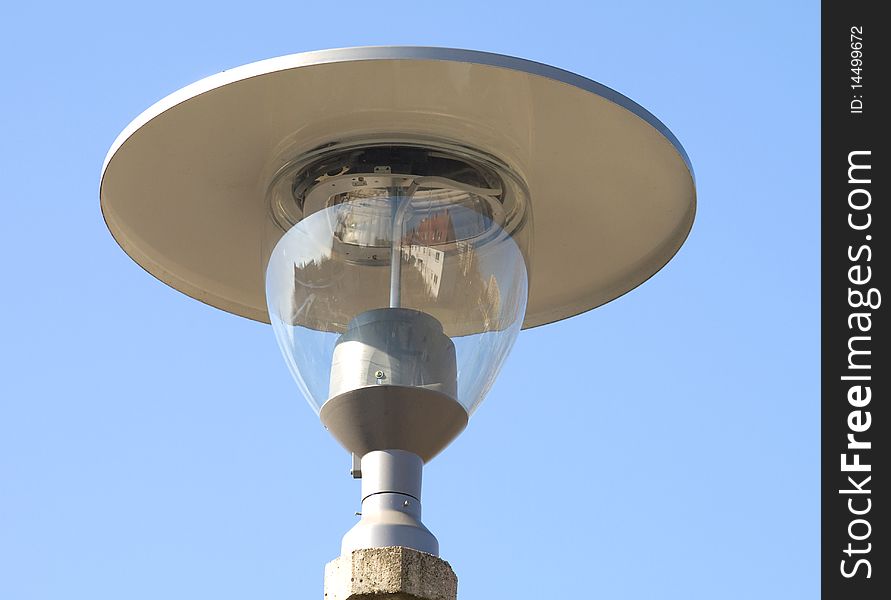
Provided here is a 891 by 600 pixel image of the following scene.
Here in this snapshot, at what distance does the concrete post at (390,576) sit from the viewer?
4676 mm

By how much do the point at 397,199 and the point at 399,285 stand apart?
278mm

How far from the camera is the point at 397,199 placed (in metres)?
5.13

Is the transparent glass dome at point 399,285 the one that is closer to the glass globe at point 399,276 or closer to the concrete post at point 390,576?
the glass globe at point 399,276

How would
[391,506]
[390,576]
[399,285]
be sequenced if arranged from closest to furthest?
1. [390,576]
2. [391,506]
3. [399,285]

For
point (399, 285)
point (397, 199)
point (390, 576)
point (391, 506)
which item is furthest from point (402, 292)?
point (390, 576)

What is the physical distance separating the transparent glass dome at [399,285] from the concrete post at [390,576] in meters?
0.56

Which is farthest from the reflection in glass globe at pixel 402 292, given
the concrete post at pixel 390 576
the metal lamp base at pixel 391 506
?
the concrete post at pixel 390 576

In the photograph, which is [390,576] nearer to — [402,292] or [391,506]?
[391,506]

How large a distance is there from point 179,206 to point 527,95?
142cm

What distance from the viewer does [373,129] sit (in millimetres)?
4992

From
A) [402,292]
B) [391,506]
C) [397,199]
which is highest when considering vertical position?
[397,199]
